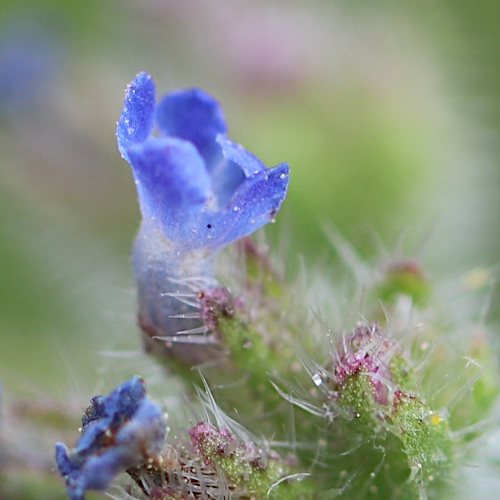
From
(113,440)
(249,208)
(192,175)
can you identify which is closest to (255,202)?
(249,208)

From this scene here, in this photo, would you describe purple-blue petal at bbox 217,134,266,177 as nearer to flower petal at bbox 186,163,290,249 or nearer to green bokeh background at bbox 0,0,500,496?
flower petal at bbox 186,163,290,249

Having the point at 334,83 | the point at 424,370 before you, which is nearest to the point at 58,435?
the point at 424,370

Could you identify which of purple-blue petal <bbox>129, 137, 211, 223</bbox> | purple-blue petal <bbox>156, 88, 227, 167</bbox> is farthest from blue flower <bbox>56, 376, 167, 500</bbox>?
purple-blue petal <bbox>156, 88, 227, 167</bbox>

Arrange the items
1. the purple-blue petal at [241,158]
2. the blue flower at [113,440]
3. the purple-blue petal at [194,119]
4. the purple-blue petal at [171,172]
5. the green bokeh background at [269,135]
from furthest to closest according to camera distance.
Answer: the green bokeh background at [269,135] → the purple-blue petal at [194,119] → the purple-blue petal at [241,158] → the purple-blue petal at [171,172] → the blue flower at [113,440]

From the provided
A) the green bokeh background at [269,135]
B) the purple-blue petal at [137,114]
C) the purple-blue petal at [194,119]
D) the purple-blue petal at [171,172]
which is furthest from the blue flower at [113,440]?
the green bokeh background at [269,135]

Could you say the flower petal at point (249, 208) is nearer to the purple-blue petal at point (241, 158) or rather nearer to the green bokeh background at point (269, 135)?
the purple-blue petal at point (241, 158)

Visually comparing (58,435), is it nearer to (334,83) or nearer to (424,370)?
(424,370)
